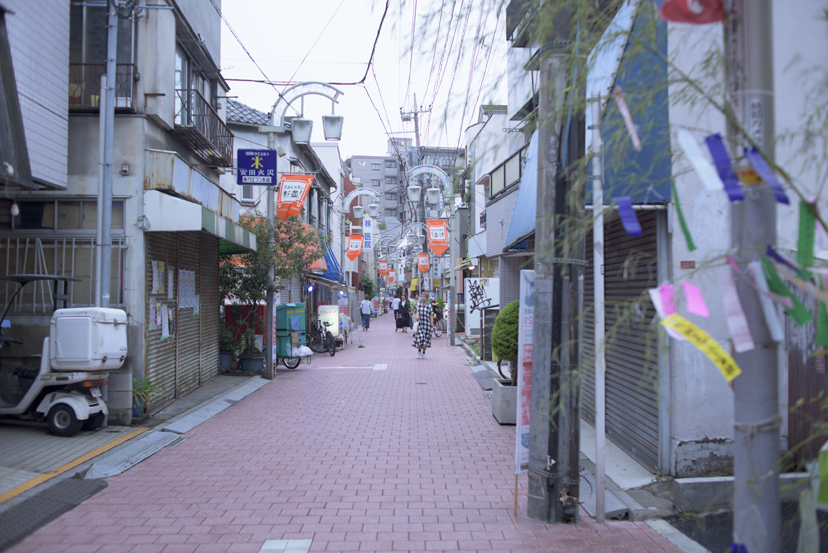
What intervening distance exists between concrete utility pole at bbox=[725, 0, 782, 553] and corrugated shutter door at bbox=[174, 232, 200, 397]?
402 inches

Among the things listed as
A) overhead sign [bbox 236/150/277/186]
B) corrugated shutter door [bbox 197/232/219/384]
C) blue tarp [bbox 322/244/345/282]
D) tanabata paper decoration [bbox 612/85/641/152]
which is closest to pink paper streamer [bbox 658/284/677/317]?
tanabata paper decoration [bbox 612/85/641/152]

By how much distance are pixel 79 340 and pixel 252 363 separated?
24.7ft

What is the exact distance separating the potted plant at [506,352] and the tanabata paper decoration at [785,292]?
6.23m

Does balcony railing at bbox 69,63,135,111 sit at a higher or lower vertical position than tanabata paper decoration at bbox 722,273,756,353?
higher

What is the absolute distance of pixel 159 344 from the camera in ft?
31.8

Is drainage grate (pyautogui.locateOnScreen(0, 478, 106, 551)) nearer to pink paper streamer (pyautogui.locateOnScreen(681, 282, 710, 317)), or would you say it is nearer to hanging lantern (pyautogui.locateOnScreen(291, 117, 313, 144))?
pink paper streamer (pyautogui.locateOnScreen(681, 282, 710, 317))

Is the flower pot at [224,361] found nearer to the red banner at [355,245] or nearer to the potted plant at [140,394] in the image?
the potted plant at [140,394]

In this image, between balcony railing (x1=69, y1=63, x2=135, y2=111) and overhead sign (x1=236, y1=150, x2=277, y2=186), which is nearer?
balcony railing (x1=69, y1=63, x2=135, y2=111)

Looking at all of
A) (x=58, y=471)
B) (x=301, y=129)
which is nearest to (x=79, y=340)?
(x=58, y=471)

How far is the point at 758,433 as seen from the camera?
87.6 inches

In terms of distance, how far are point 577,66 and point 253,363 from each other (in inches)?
521

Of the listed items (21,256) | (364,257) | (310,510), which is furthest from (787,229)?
(364,257)

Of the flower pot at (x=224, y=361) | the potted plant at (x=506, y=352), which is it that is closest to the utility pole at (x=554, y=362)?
the potted plant at (x=506, y=352)

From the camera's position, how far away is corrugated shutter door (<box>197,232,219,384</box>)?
12562 millimetres
